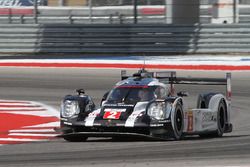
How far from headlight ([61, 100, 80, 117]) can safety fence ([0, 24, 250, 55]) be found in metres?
16.9

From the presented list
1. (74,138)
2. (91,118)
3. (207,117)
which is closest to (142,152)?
(91,118)

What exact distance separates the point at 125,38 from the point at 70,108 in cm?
1776

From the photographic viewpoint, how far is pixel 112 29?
102ft

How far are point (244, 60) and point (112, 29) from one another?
249 inches

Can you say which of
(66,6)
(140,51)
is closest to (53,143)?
(140,51)

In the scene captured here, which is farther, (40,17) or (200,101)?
(40,17)

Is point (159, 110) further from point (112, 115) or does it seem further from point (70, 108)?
point (70, 108)

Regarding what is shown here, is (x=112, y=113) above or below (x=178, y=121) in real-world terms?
above

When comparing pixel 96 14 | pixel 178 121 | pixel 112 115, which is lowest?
pixel 96 14

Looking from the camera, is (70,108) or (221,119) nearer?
(70,108)

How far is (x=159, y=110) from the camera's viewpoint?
41.0 ft

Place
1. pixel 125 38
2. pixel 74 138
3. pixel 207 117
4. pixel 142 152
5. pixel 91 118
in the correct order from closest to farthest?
pixel 142 152 → pixel 91 118 → pixel 74 138 → pixel 207 117 → pixel 125 38

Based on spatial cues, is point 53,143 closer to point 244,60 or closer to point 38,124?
point 38,124

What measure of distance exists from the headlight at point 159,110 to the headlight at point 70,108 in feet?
3.58
